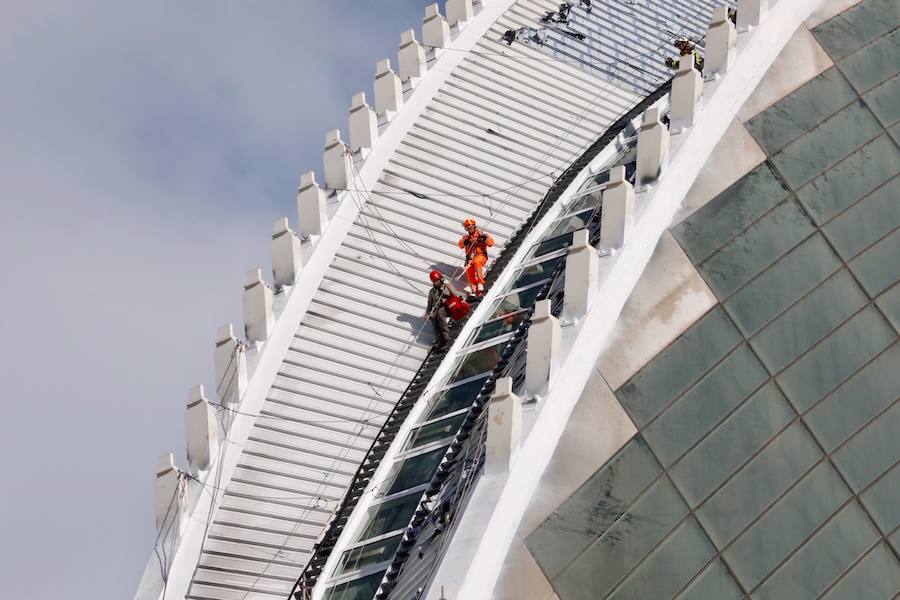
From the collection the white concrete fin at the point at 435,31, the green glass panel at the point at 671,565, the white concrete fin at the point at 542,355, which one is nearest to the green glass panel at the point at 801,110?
the white concrete fin at the point at 542,355

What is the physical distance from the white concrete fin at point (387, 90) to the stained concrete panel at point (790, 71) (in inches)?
441

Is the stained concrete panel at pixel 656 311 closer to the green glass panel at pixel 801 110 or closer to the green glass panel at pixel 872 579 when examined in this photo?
the green glass panel at pixel 801 110

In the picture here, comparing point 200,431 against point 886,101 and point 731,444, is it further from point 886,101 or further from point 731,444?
point 886,101

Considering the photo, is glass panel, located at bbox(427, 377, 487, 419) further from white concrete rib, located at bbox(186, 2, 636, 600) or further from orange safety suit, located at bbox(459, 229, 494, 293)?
orange safety suit, located at bbox(459, 229, 494, 293)

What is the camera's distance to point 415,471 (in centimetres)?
2300

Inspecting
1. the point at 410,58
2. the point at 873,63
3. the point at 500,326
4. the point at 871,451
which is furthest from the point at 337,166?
the point at 871,451

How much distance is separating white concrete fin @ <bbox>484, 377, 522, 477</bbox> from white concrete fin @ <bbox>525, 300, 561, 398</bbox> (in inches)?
33.9

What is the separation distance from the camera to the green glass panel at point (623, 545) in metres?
19.3

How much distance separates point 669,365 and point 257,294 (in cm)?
876

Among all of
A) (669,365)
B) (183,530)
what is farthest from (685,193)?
(183,530)

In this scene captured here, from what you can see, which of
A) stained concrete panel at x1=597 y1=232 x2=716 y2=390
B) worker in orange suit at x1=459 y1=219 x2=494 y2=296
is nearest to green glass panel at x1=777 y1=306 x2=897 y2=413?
stained concrete panel at x1=597 y1=232 x2=716 y2=390

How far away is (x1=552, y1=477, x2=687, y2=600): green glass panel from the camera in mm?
19344

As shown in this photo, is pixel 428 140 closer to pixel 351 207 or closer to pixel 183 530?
pixel 351 207

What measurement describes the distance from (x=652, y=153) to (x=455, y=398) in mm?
4910
